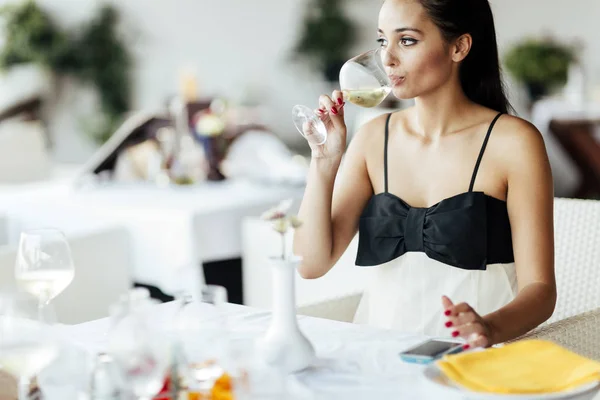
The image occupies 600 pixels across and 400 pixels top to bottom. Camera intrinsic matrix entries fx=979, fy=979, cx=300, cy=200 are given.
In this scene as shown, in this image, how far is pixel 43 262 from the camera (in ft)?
5.25

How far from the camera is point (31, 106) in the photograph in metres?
9.99

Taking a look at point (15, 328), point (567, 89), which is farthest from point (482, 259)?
point (567, 89)

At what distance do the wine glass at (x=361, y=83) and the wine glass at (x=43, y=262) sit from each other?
1.88 feet

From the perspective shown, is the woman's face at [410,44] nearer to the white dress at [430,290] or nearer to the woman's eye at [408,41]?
the woman's eye at [408,41]

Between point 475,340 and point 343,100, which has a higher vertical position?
point 343,100

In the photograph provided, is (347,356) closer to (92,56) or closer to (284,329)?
(284,329)

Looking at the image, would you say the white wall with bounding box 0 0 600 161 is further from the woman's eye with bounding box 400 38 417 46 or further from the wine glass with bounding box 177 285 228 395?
the wine glass with bounding box 177 285 228 395

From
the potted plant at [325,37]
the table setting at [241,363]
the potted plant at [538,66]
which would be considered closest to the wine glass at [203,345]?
the table setting at [241,363]

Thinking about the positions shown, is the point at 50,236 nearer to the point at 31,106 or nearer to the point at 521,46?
the point at 521,46

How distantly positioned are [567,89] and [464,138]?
7.28 meters

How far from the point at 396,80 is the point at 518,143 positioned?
0.30 m

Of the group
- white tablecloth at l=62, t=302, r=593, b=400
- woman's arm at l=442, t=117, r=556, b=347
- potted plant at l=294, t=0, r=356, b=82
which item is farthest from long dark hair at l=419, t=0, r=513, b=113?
potted plant at l=294, t=0, r=356, b=82

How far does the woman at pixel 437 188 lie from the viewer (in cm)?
204

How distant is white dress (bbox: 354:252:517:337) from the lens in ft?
6.98
